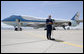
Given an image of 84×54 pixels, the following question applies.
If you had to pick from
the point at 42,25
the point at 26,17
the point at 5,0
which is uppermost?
the point at 5,0

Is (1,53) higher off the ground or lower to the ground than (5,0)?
lower

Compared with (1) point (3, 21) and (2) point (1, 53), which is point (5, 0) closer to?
(2) point (1, 53)

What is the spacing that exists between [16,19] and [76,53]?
3064cm

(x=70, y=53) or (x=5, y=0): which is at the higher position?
(x=5, y=0)

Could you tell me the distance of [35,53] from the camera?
376cm

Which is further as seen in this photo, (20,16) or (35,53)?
(20,16)

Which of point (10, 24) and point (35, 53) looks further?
point (10, 24)

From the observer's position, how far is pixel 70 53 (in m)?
3.80

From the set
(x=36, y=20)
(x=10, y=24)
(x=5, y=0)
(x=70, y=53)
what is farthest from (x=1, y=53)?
(x=36, y=20)

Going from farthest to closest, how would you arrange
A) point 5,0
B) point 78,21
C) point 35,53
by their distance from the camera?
point 78,21, point 5,0, point 35,53

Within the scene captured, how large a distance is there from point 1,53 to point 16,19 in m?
30.3

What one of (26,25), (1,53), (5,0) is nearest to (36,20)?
(26,25)

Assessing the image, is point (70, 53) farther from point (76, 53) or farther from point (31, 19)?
point (31, 19)

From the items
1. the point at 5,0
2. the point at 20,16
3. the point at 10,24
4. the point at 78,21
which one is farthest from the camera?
the point at 78,21
